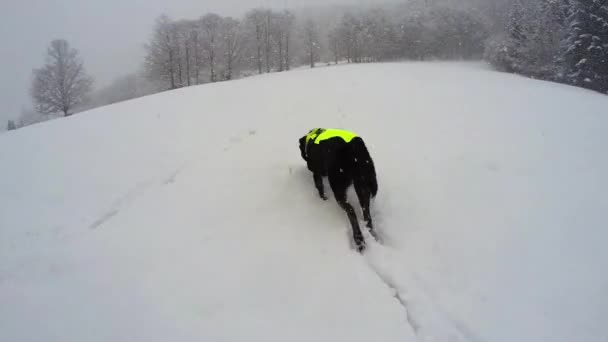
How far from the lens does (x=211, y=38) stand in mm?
41156

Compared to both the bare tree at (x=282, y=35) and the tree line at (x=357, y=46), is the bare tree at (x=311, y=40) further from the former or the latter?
the bare tree at (x=282, y=35)

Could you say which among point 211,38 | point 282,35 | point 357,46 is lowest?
point 357,46

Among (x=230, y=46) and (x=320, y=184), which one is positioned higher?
(x=230, y=46)

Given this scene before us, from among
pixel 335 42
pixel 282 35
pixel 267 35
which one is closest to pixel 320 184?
pixel 267 35

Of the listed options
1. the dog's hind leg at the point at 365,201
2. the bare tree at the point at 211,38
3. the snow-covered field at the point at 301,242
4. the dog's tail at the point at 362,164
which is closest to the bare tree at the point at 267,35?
the bare tree at the point at 211,38

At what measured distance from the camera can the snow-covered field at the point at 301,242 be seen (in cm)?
366

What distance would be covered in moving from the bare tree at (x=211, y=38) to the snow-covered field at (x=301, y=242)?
3402cm

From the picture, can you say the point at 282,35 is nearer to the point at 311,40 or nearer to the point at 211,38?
the point at 311,40

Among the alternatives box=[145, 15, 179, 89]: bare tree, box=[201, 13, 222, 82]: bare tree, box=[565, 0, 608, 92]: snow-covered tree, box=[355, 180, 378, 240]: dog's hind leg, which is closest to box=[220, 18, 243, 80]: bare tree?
box=[201, 13, 222, 82]: bare tree

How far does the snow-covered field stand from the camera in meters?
3.66

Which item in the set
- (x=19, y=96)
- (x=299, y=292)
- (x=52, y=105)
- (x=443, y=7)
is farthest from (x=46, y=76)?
(x=443, y=7)

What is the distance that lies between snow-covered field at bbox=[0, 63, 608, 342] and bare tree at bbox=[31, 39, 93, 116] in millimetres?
26279

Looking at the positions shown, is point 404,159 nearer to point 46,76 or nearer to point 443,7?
point 46,76

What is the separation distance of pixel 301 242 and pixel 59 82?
120 ft
